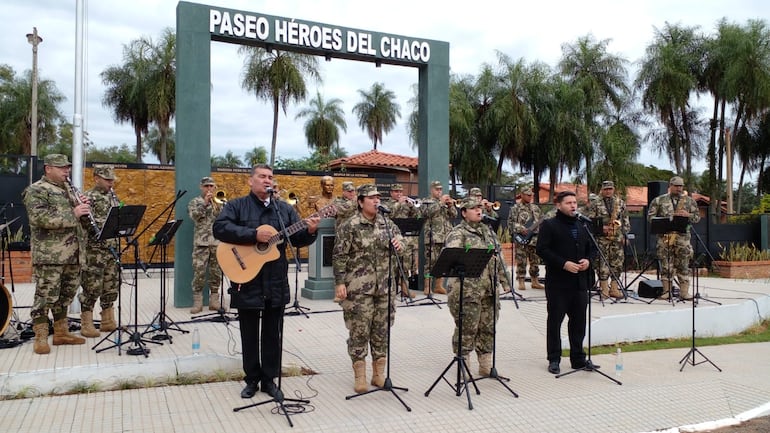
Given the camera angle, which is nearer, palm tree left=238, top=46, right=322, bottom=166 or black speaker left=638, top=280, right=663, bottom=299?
black speaker left=638, top=280, right=663, bottom=299

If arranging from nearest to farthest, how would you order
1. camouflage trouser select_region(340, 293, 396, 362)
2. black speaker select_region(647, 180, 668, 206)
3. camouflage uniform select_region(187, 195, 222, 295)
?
camouflage trouser select_region(340, 293, 396, 362), camouflage uniform select_region(187, 195, 222, 295), black speaker select_region(647, 180, 668, 206)

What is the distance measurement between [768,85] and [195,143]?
2925 cm

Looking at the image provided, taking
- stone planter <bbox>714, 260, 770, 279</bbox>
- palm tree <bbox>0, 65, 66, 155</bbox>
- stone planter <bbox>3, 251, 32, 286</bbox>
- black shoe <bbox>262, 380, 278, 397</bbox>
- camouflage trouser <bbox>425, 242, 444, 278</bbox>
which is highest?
palm tree <bbox>0, 65, 66, 155</bbox>

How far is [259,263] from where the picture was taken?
220 inches

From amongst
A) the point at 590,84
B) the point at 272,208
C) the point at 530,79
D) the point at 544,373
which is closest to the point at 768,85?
the point at 590,84

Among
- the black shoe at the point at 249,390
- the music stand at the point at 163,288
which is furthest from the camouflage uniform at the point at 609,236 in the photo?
the black shoe at the point at 249,390

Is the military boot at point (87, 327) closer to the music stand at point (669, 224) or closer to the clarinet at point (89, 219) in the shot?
the clarinet at point (89, 219)

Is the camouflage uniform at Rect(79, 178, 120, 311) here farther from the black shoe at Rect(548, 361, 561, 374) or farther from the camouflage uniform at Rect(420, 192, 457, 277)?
the camouflage uniform at Rect(420, 192, 457, 277)

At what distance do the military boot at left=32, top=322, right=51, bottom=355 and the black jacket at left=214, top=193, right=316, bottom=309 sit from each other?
2.92 metres

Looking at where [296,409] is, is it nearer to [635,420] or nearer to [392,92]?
[635,420]

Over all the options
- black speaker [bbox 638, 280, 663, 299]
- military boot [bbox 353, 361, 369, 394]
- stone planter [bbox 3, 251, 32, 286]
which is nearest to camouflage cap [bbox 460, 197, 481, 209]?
military boot [bbox 353, 361, 369, 394]

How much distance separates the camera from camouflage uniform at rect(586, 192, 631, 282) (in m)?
12.0

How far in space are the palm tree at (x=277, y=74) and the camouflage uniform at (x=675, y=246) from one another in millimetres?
20043

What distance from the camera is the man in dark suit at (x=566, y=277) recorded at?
7.18 metres
